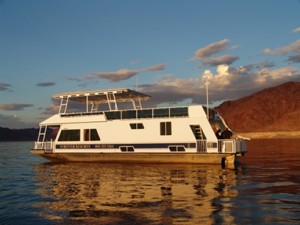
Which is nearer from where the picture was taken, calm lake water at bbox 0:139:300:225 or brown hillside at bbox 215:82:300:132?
calm lake water at bbox 0:139:300:225

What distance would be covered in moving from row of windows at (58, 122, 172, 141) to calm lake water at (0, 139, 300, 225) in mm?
4378

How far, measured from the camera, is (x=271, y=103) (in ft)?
551

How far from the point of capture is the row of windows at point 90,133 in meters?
23.0

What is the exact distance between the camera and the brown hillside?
5758 inches

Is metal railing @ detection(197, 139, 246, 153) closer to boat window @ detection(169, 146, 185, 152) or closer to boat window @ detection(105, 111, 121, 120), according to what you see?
boat window @ detection(169, 146, 185, 152)

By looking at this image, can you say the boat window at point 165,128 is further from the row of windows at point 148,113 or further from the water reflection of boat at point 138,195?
the water reflection of boat at point 138,195

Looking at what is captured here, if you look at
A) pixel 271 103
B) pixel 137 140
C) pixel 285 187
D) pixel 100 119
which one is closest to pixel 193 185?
pixel 285 187

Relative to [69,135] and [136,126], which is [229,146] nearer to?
[136,126]

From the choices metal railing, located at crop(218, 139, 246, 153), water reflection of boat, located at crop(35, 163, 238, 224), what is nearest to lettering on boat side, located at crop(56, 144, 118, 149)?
water reflection of boat, located at crop(35, 163, 238, 224)

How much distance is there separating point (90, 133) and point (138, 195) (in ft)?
43.5

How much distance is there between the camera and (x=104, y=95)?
1035 inches

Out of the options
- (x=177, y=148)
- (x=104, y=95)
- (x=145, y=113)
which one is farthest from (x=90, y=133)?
(x=177, y=148)

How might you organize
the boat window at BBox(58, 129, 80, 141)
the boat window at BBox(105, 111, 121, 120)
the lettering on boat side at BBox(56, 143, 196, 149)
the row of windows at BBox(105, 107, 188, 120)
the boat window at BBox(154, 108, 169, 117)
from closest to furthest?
1. the lettering on boat side at BBox(56, 143, 196, 149)
2. the row of windows at BBox(105, 107, 188, 120)
3. the boat window at BBox(154, 108, 169, 117)
4. the boat window at BBox(105, 111, 121, 120)
5. the boat window at BBox(58, 129, 80, 141)

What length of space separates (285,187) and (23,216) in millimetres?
10385
